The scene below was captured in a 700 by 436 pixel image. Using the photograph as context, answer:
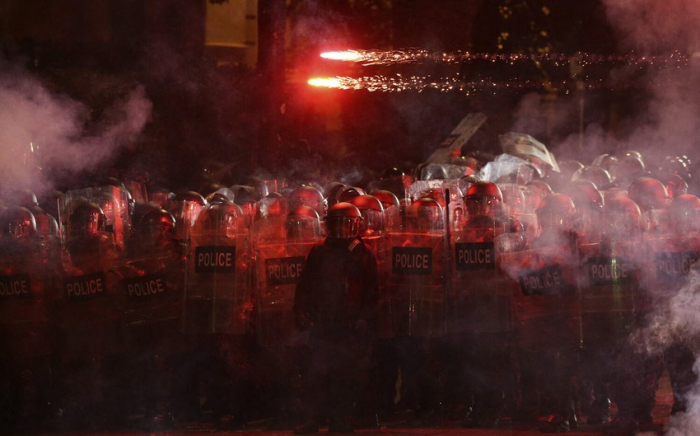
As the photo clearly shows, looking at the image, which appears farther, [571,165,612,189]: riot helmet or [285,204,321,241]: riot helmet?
[571,165,612,189]: riot helmet

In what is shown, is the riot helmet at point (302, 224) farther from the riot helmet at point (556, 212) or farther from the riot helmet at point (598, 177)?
the riot helmet at point (598, 177)

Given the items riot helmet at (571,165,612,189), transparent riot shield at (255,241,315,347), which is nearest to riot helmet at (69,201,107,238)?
transparent riot shield at (255,241,315,347)

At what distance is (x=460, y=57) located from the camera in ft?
46.3

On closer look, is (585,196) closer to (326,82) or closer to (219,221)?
(219,221)

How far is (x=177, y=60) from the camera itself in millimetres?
13180

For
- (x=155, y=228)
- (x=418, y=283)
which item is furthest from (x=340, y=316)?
(x=155, y=228)

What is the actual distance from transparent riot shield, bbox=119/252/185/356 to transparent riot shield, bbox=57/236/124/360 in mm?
86

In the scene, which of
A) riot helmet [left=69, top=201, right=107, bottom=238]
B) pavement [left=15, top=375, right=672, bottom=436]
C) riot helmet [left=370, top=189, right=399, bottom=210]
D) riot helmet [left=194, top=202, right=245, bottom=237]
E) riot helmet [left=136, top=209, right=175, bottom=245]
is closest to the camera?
pavement [left=15, top=375, right=672, bottom=436]

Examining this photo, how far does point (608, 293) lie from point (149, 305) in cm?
Result: 371

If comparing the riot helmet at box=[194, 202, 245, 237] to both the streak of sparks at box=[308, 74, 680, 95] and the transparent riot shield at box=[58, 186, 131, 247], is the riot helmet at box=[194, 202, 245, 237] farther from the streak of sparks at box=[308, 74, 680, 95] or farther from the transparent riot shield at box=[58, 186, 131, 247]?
the streak of sparks at box=[308, 74, 680, 95]

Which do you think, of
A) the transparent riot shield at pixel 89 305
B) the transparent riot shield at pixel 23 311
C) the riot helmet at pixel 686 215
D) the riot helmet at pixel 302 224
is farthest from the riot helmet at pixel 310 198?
the riot helmet at pixel 686 215

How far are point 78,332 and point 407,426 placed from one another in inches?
111

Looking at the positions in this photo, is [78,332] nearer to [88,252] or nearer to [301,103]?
[88,252]

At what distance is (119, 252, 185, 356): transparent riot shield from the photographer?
22.9ft
